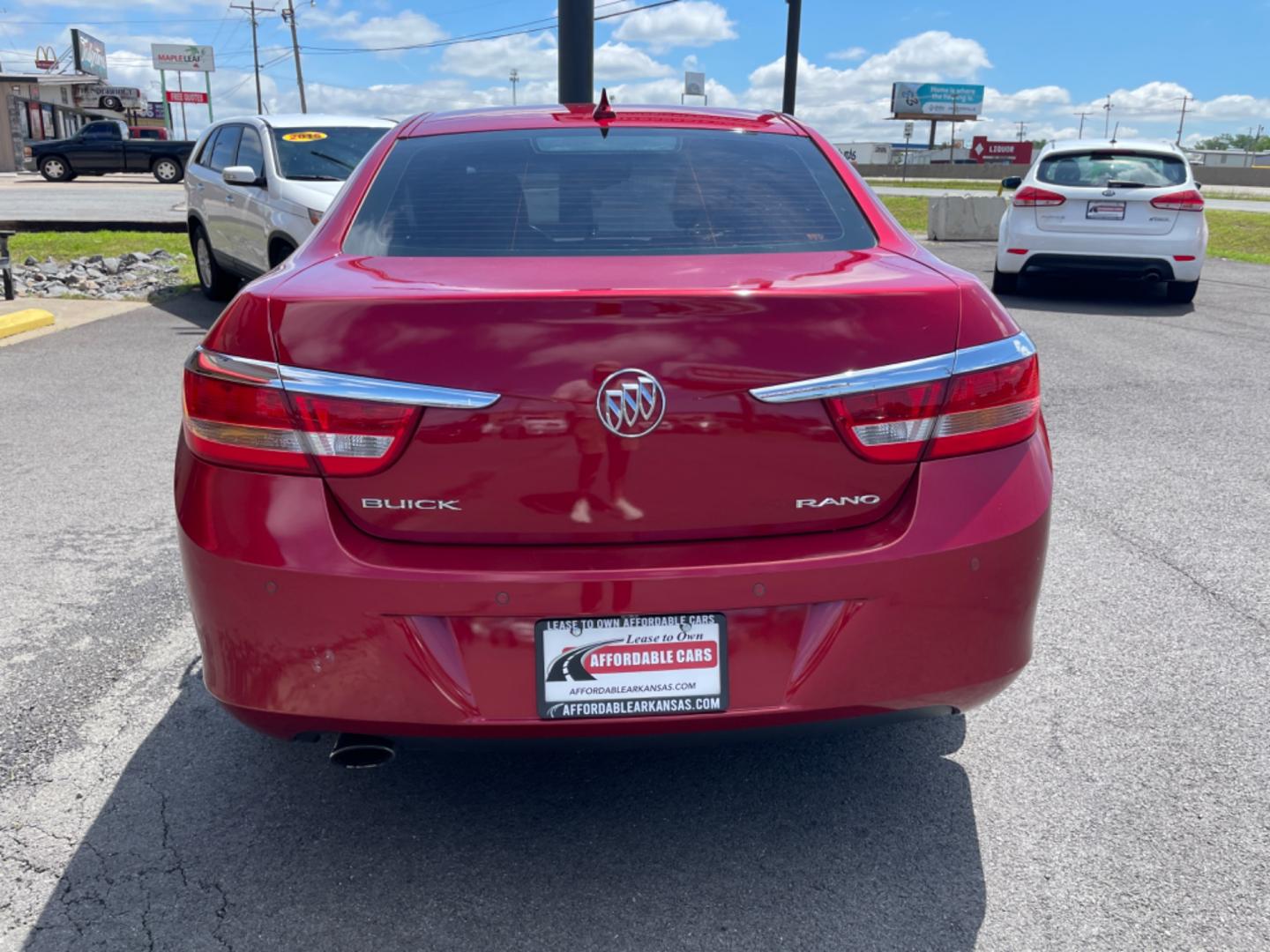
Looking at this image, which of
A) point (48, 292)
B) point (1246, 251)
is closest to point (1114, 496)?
point (48, 292)

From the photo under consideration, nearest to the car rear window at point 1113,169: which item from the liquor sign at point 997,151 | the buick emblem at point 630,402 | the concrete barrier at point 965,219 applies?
the concrete barrier at point 965,219

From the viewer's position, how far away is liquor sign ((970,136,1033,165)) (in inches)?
3696

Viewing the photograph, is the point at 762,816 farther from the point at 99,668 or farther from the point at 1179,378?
the point at 1179,378

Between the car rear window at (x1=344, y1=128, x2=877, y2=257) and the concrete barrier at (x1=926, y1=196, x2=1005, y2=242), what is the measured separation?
20.3 m

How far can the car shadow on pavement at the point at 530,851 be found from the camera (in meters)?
2.34

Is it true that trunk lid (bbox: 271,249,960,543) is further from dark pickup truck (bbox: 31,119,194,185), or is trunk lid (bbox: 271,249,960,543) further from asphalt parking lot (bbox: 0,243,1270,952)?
dark pickup truck (bbox: 31,119,194,185)

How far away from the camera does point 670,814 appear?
2768 mm

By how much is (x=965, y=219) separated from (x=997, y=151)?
80145 mm

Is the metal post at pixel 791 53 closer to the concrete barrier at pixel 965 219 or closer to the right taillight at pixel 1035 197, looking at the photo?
the concrete barrier at pixel 965 219

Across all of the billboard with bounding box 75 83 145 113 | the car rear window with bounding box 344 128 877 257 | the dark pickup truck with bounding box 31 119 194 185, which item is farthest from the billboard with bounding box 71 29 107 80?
the car rear window with bounding box 344 128 877 257

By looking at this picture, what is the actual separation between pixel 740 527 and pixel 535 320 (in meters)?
0.56

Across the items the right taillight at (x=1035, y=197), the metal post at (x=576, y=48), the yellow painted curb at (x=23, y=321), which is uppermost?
the metal post at (x=576, y=48)

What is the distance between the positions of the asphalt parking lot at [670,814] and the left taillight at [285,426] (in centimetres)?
78

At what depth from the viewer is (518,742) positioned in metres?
2.27
